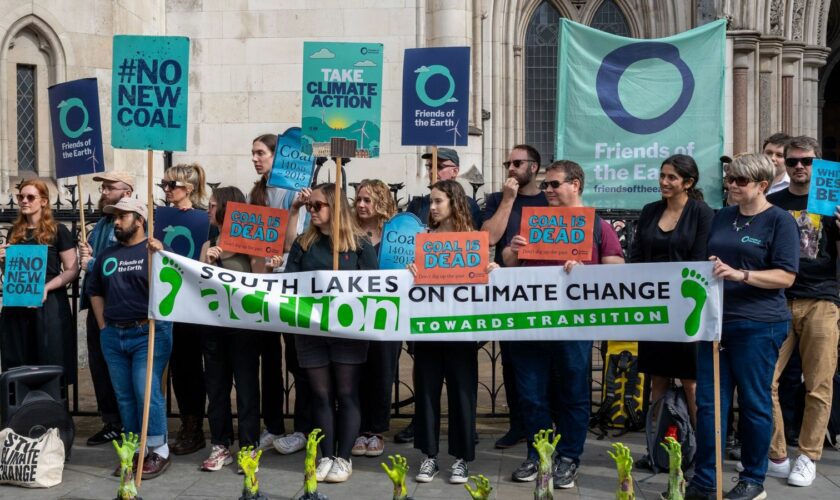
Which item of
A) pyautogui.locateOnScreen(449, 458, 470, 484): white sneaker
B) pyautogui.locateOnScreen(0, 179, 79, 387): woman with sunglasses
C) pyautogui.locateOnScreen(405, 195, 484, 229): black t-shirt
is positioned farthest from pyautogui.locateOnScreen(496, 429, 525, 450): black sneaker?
pyautogui.locateOnScreen(0, 179, 79, 387): woman with sunglasses

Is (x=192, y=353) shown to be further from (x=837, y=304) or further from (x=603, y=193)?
(x=837, y=304)

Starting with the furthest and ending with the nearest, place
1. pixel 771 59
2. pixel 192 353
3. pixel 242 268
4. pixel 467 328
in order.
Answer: pixel 771 59 < pixel 192 353 < pixel 242 268 < pixel 467 328

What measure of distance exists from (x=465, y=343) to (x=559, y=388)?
705mm

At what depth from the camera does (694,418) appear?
25.5ft

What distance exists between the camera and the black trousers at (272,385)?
8.61m

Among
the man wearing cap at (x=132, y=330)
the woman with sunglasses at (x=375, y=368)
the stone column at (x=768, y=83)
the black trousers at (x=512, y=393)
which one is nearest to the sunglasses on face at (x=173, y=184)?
the man wearing cap at (x=132, y=330)

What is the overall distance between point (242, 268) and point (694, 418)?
130 inches

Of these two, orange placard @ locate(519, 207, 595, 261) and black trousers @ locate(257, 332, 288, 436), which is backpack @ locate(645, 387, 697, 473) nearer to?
orange placard @ locate(519, 207, 595, 261)

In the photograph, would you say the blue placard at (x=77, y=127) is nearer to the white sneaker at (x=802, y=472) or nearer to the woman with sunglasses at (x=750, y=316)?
the woman with sunglasses at (x=750, y=316)

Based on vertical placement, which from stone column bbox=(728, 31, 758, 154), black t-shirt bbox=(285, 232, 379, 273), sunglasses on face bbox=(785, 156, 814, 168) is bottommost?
black t-shirt bbox=(285, 232, 379, 273)

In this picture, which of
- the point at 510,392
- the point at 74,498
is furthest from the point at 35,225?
the point at 510,392

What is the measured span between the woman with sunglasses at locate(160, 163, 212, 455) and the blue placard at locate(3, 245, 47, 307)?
104cm

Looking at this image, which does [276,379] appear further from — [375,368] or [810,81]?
[810,81]

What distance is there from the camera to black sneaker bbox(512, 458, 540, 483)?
772 centimetres
